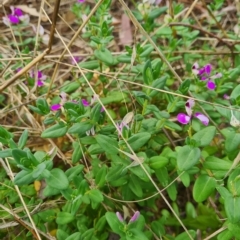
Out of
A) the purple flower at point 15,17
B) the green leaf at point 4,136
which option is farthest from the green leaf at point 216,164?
the purple flower at point 15,17

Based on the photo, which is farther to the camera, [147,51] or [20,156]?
[147,51]

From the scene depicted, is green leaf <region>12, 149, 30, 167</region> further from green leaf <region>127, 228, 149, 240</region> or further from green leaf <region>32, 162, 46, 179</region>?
green leaf <region>127, 228, 149, 240</region>

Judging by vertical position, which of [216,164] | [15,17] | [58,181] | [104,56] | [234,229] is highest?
[15,17]

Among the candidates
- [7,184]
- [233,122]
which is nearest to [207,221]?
[233,122]

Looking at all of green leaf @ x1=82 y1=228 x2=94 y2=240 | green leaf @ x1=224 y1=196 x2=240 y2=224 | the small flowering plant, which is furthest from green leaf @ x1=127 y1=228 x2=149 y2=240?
green leaf @ x1=224 y1=196 x2=240 y2=224

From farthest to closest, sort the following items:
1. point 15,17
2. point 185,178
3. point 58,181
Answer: point 15,17
point 185,178
point 58,181

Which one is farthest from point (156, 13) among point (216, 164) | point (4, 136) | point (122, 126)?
point (4, 136)

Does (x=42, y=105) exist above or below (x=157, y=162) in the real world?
above

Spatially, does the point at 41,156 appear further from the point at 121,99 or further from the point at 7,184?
the point at 121,99

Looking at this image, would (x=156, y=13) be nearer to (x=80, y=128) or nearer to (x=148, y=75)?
(x=148, y=75)
